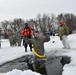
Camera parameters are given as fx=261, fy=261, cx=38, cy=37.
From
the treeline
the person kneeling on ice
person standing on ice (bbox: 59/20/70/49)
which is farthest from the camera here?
A: the treeline

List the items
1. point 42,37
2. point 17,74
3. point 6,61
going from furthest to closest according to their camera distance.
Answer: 1. point 6,61
2. point 42,37
3. point 17,74

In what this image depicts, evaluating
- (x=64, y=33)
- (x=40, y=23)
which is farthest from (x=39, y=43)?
A: (x=40, y=23)

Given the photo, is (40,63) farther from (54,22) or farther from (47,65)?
(54,22)

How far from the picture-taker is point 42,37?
504 inches

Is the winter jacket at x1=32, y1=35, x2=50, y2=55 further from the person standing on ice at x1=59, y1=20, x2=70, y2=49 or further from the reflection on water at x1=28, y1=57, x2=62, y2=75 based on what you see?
the person standing on ice at x1=59, y1=20, x2=70, y2=49

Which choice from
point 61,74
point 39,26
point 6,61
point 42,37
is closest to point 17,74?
point 61,74

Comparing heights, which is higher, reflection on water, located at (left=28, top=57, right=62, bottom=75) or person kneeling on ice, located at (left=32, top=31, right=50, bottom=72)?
person kneeling on ice, located at (left=32, top=31, right=50, bottom=72)

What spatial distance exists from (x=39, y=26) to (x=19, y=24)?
9.17m

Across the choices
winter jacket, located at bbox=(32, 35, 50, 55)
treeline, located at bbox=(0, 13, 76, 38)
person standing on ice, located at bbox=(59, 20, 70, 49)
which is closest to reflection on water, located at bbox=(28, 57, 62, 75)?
winter jacket, located at bbox=(32, 35, 50, 55)

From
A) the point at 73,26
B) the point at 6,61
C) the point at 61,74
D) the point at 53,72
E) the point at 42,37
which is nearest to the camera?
the point at 61,74

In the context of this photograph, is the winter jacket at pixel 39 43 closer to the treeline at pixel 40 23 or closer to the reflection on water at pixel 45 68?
the reflection on water at pixel 45 68

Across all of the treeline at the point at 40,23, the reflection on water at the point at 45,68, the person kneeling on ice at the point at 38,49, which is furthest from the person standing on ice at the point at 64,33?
the treeline at the point at 40,23

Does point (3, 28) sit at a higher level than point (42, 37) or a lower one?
lower

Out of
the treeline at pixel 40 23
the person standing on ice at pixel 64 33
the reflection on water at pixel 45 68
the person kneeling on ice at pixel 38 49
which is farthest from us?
the treeline at pixel 40 23
